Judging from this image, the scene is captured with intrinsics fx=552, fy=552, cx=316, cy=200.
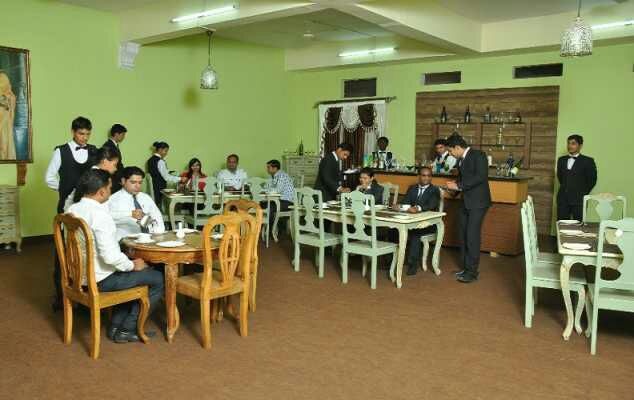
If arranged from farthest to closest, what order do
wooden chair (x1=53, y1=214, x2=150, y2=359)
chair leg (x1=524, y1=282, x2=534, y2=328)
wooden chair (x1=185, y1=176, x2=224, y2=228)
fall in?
wooden chair (x1=185, y1=176, x2=224, y2=228)
chair leg (x1=524, y1=282, x2=534, y2=328)
wooden chair (x1=53, y1=214, x2=150, y2=359)

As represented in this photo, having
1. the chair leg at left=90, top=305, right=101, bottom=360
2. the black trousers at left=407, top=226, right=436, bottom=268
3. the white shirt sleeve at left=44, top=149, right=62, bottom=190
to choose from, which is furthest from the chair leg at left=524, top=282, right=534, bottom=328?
the white shirt sleeve at left=44, top=149, right=62, bottom=190

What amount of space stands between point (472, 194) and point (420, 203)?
0.65 m

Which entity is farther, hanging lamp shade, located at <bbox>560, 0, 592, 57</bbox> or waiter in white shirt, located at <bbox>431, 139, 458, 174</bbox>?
waiter in white shirt, located at <bbox>431, 139, 458, 174</bbox>

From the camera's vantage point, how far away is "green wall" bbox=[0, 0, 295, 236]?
6.96 metres

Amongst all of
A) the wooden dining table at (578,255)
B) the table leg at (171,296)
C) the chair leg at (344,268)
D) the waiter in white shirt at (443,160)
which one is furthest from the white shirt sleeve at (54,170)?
the waiter in white shirt at (443,160)

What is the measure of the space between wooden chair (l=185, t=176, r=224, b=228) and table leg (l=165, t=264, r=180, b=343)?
10.3 ft

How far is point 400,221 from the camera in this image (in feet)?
16.6

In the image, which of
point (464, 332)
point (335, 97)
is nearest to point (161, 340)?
point (464, 332)

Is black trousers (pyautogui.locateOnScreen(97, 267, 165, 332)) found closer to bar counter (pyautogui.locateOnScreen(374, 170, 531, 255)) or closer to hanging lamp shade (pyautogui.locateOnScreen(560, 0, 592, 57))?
hanging lamp shade (pyautogui.locateOnScreen(560, 0, 592, 57))

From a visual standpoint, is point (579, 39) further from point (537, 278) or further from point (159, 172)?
point (159, 172)

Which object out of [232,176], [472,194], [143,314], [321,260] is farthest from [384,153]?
[143,314]

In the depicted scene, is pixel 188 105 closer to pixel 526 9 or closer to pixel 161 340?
pixel 526 9

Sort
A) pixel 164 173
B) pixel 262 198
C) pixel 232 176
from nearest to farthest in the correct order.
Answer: pixel 262 198 → pixel 164 173 → pixel 232 176

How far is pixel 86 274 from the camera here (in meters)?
3.40
